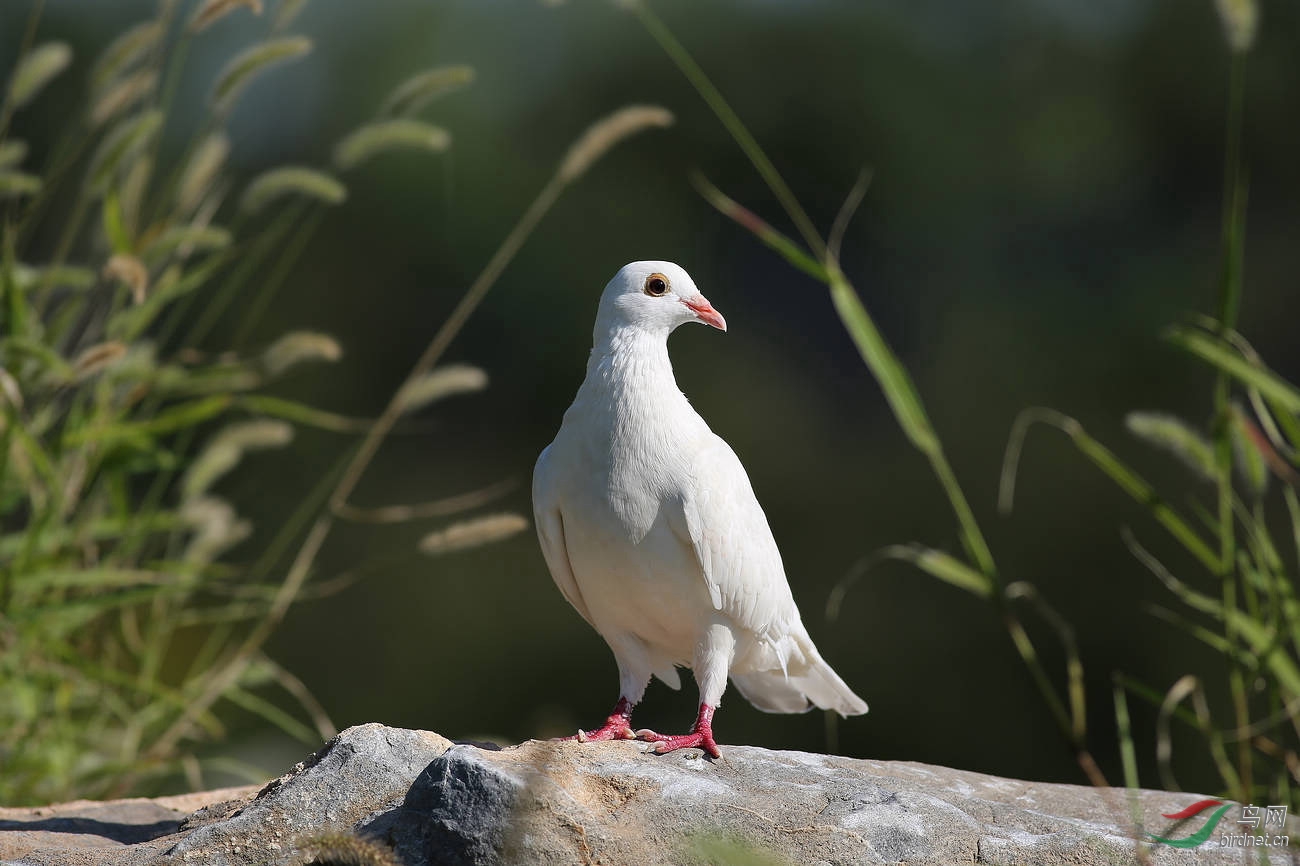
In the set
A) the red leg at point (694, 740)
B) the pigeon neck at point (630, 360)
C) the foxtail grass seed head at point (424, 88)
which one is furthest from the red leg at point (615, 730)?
the foxtail grass seed head at point (424, 88)

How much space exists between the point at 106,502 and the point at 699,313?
341 centimetres

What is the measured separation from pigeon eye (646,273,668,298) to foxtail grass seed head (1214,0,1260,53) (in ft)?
7.58

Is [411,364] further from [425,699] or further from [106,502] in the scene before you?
[106,502]

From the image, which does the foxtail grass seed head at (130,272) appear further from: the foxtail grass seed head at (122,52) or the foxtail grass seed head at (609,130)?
the foxtail grass seed head at (609,130)

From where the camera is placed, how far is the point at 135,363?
687cm

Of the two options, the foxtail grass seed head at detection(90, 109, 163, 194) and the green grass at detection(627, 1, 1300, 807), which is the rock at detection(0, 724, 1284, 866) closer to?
the green grass at detection(627, 1, 1300, 807)

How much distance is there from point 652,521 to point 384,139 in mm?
2746

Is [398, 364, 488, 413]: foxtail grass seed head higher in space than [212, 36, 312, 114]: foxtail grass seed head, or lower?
lower

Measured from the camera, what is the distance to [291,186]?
6652 millimetres

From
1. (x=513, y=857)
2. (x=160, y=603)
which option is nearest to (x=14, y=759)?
(x=160, y=603)

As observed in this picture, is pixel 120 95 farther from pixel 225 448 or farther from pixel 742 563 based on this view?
pixel 742 563

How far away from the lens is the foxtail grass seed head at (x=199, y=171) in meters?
6.86

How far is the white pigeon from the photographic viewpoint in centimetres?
528
